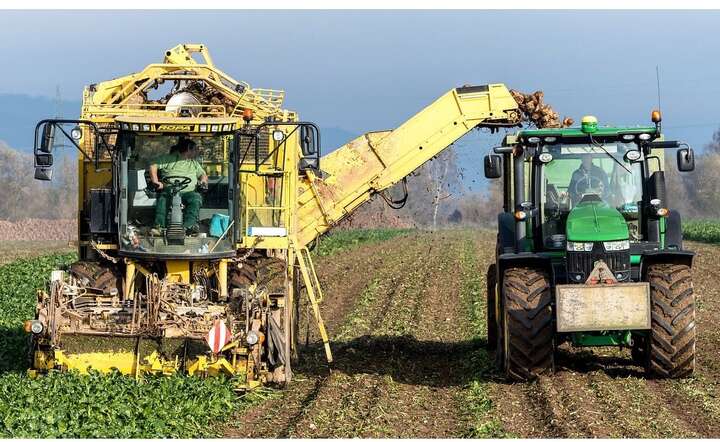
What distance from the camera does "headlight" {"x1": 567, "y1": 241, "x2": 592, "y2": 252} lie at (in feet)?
38.7

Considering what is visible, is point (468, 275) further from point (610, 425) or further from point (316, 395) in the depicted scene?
point (610, 425)

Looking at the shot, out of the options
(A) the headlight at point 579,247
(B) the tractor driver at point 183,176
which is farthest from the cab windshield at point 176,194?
(A) the headlight at point 579,247

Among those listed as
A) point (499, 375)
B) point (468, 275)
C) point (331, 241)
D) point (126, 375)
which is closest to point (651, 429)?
point (499, 375)

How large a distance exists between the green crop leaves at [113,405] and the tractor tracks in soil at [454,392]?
1.09 feet

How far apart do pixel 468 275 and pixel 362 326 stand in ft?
31.0

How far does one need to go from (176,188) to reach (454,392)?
3607 millimetres

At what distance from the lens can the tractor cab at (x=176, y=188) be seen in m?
12.5

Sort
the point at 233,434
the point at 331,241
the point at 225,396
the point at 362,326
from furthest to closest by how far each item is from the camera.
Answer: the point at 331,241, the point at 362,326, the point at 225,396, the point at 233,434

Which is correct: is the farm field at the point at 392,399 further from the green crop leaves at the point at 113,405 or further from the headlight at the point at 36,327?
the headlight at the point at 36,327

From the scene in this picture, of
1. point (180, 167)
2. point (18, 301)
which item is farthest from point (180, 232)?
point (18, 301)

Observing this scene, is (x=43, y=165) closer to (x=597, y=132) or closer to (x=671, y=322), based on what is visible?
(x=597, y=132)

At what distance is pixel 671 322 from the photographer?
11602mm

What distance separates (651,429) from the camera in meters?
9.52

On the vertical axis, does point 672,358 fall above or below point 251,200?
below
